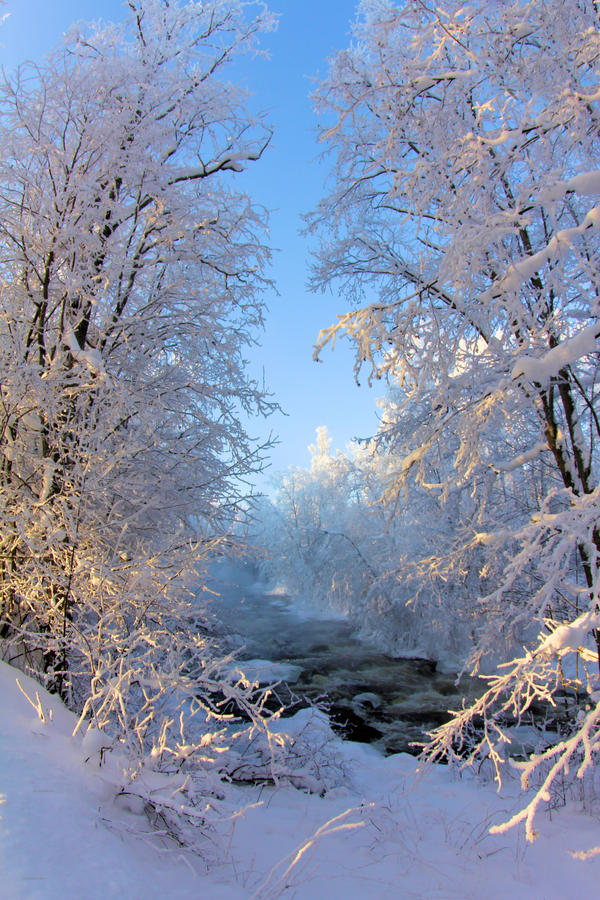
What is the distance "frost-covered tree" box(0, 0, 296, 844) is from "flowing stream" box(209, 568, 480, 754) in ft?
5.42

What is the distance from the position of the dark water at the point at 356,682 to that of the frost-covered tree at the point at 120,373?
4.04 feet

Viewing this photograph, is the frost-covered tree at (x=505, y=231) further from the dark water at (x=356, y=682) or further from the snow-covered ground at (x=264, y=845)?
the dark water at (x=356, y=682)

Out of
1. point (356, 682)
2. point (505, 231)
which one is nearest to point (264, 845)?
point (505, 231)

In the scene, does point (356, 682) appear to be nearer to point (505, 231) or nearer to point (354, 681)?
point (354, 681)

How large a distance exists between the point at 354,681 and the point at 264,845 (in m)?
9.05

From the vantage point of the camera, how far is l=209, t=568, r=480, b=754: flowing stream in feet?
28.0

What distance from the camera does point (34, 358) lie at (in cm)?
496

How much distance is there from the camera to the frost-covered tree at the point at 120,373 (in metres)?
4.07

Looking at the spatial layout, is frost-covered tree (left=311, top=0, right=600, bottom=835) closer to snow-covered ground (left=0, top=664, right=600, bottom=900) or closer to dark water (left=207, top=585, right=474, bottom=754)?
snow-covered ground (left=0, top=664, right=600, bottom=900)

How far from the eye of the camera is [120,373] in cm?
656

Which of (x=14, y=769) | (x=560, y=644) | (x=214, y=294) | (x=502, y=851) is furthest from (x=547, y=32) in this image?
(x=502, y=851)

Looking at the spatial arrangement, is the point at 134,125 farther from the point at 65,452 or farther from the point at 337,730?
the point at 337,730

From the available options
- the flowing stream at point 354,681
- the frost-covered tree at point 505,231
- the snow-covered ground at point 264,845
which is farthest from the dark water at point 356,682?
the frost-covered tree at point 505,231

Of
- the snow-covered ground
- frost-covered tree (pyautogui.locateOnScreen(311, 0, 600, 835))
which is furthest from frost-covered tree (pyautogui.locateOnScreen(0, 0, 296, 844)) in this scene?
frost-covered tree (pyautogui.locateOnScreen(311, 0, 600, 835))
